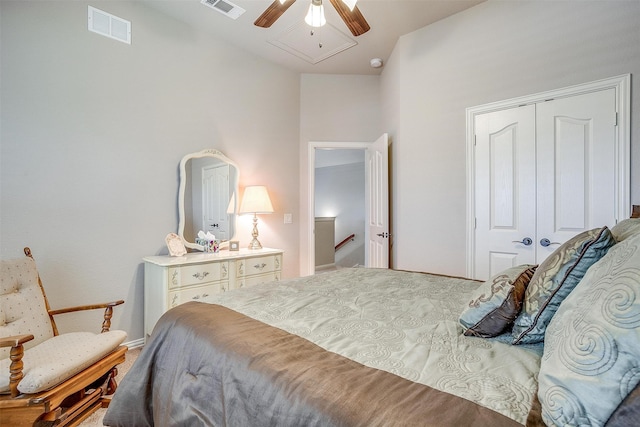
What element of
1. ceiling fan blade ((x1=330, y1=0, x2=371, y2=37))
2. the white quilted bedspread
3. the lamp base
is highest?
ceiling fan blade ((x1=330, y1=0, x2=371, y2=37))

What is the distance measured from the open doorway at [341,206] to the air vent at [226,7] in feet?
13.6

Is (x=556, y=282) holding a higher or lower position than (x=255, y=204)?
lower

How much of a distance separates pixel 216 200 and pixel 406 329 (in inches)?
101

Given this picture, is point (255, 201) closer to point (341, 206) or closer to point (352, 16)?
point (352, 16)

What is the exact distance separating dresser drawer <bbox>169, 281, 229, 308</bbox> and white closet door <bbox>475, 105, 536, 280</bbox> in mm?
2305

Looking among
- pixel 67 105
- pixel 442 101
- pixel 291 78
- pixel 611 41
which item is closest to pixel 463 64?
pixel 442 101

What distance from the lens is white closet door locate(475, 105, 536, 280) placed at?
2543mm

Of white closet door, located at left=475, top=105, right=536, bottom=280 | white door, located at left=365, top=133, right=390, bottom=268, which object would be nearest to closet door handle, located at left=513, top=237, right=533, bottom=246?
white closet door, located at left=475, top=105, right=536, bottom=280

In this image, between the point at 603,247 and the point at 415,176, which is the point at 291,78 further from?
the point at 603,247

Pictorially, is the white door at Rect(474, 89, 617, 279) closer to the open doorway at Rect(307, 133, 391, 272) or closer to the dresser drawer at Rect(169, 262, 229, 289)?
the open doorway at Rect(307, 133, 391, 272)

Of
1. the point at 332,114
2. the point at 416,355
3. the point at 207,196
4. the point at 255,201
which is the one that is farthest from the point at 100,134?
the point at 416,355

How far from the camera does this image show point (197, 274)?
2.54 metres

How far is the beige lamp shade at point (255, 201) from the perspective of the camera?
327 cm

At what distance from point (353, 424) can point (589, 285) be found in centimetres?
65
